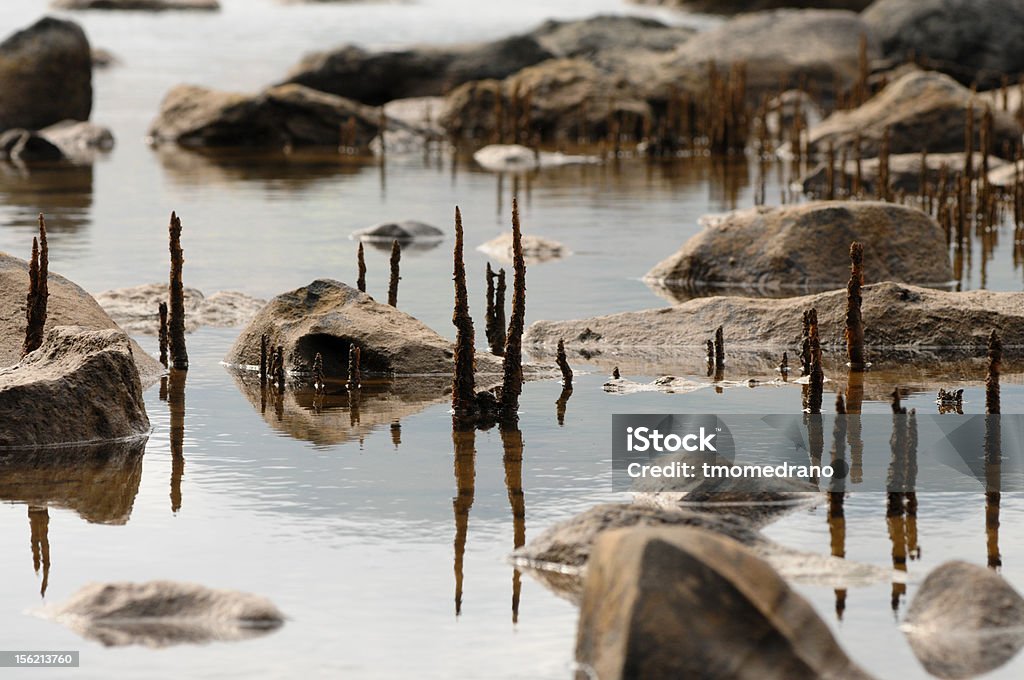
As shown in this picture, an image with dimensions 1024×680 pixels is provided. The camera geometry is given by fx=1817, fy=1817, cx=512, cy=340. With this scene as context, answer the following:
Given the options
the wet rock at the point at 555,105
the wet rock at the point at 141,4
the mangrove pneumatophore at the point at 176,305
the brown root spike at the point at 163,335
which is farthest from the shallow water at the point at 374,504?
the wet rock at the point at 141,4

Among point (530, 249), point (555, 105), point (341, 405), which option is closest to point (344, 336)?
point (341, 405)

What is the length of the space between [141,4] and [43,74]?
25.7 m

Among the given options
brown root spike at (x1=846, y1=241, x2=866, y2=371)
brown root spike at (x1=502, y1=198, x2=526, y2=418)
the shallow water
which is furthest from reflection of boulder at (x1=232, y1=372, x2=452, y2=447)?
brown root spike at (x1=846, y1=241, x2=866, y2=371)

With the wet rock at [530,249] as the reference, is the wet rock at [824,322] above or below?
below

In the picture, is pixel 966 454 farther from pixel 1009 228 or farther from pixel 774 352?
pixel 1009 228

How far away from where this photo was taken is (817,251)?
15.1m

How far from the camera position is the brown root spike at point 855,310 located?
945 cm

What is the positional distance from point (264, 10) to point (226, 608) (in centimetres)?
5538

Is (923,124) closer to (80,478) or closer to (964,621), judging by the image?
(80,478)

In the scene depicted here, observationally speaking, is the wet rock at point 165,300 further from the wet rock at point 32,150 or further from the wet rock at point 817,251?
the wet rock at point 32,150

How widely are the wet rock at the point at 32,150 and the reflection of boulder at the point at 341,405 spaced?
2053cm

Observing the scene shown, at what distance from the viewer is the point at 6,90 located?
34.5 metres

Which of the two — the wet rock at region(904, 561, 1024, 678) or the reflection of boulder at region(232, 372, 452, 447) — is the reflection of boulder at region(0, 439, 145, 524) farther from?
the wet rock at region(904, 561, 1024, 678)
